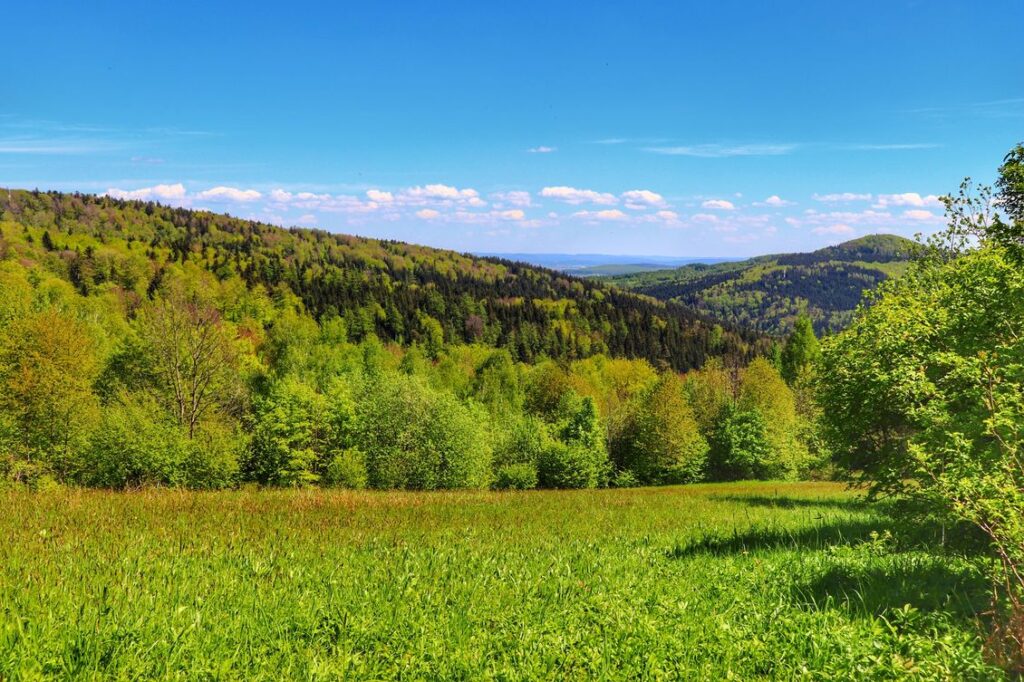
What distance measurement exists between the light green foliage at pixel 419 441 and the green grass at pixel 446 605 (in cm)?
3257

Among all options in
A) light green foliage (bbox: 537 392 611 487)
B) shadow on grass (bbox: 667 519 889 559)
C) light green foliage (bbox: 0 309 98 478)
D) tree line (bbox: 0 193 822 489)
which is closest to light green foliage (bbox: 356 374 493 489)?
tree line (bbox: 0 193 822 489)

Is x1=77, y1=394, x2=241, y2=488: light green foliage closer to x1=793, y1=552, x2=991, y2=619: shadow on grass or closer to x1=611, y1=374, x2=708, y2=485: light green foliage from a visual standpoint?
x1=793, y1=552, x2=991, y2=619: shadow on grass

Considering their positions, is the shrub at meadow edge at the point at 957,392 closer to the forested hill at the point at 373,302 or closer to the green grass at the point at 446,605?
the green grass at the point at 446,605

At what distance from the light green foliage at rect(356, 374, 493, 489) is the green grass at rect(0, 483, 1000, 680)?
32.6 m

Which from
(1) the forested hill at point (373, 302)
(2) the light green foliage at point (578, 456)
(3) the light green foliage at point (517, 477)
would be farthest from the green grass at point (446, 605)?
(1) the forested hill at point (373, 302)

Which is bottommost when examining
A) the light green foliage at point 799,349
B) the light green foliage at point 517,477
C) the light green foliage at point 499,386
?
the light green foliage at point 517,477

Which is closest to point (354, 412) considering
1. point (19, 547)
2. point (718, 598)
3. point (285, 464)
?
point (285, 464)

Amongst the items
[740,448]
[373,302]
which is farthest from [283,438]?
[373,302]

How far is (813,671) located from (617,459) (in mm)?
61019

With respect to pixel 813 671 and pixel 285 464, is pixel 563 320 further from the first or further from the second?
pixel 813 671

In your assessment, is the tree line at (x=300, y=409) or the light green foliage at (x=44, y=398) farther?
the tree line at (x=300, y=409)

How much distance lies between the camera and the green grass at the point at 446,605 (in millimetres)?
5480

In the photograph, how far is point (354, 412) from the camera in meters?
49.6

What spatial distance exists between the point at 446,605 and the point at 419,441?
38.5 metres
